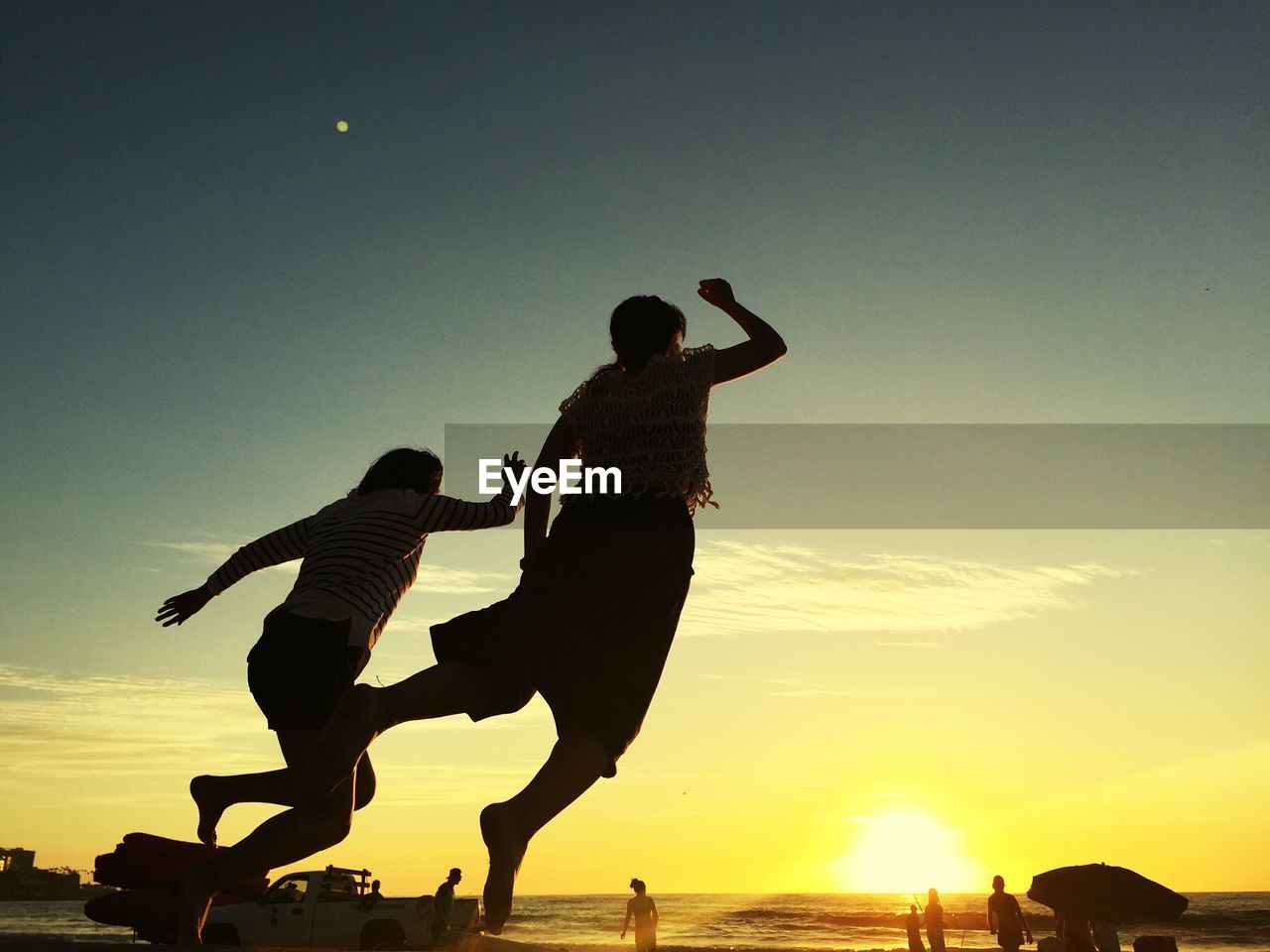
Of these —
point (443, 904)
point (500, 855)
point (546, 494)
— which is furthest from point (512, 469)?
point (443, 904)

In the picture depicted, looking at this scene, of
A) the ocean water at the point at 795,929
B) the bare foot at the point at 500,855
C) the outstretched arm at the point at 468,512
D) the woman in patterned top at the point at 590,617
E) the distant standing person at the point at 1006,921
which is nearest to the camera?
the bare foot at the point at 500,855

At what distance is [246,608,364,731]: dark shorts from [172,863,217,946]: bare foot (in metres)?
0.54

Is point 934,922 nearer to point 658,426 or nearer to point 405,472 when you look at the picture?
point 405,472

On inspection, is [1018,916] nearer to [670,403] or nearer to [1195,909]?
[670,403]

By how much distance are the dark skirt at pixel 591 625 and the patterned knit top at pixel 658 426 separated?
9 cm

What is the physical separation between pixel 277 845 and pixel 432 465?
4.38 feet

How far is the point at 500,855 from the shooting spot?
2381mm

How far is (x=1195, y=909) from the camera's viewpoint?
268 ft

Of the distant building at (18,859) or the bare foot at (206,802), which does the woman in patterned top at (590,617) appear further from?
the distant building at (18,859)

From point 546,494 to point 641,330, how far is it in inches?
21.8

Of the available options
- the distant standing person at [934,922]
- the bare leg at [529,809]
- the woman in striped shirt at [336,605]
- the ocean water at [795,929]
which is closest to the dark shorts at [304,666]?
the woman in striped shirt at [336,605]

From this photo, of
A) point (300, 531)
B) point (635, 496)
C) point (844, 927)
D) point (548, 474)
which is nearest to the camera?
point (635, 496)

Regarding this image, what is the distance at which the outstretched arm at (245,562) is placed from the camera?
3.56m

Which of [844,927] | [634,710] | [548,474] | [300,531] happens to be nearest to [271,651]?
[300,531]
